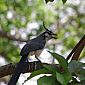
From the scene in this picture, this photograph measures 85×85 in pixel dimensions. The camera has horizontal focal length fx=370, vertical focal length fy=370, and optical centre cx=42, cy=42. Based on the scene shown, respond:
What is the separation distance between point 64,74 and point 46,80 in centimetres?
7

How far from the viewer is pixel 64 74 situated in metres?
1.41

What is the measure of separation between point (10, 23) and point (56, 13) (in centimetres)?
167

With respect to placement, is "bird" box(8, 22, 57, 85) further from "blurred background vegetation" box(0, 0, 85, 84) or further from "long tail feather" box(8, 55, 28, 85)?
"blurred background vegetation" box(0, 0, 85, 84)

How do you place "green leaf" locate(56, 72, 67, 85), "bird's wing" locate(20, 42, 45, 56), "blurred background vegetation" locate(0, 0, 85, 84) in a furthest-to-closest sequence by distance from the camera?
"blurred background vegetation" locate(0, 0, 85, 84), "bird's wing" locate(20, 42, 45, 56), "green leaf" locate(56, 72, 67, 85)

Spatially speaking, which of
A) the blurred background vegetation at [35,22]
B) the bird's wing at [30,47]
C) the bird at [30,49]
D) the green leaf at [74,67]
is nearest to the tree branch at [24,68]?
the bird at [30,49]

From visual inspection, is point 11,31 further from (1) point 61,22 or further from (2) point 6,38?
(1) point 61,22

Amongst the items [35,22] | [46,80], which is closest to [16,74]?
[46,80]

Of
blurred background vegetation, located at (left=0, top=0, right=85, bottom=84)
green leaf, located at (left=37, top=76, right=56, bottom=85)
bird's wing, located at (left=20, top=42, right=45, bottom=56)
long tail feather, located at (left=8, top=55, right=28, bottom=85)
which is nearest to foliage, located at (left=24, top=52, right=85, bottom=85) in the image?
green leaf, located at (left=37, top=76, right=56, bottom=85)

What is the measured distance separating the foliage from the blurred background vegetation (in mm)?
4031

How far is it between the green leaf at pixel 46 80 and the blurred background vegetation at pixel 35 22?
13.3ft

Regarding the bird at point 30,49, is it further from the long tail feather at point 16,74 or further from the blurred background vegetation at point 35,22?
the blurred background vegetation at point 35,22

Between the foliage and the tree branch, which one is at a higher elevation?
the foliage

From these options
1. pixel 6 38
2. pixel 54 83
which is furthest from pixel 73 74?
pixel 6 38

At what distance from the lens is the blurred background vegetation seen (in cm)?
614
